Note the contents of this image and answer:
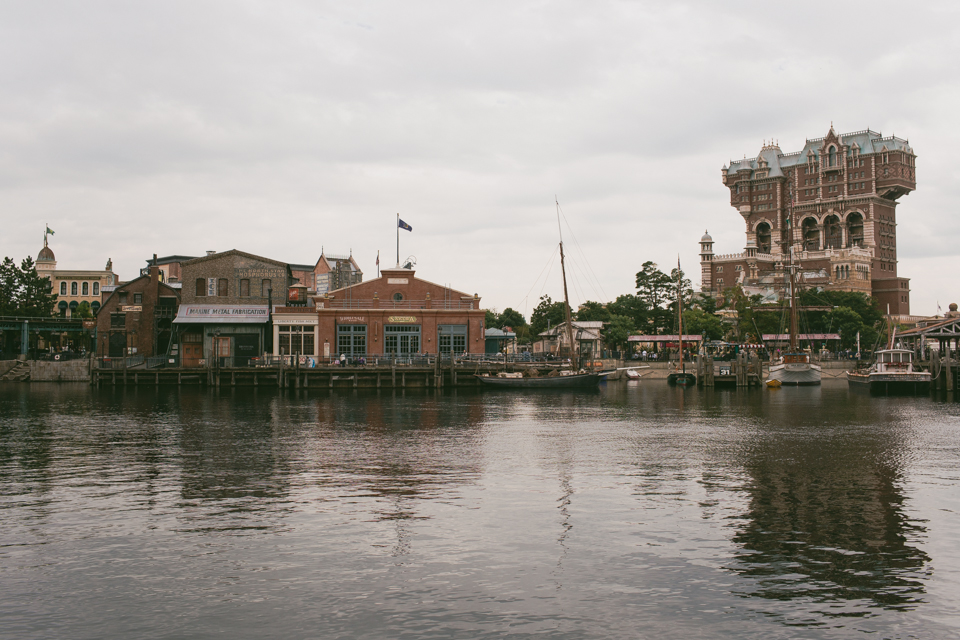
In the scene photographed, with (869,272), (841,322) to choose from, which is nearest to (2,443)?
(841,322)

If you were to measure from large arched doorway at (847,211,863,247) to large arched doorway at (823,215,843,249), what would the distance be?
2244 millimetres

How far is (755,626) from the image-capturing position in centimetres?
1172

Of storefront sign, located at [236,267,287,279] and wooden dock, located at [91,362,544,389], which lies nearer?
wooden dock, located at [91,362,544,389]

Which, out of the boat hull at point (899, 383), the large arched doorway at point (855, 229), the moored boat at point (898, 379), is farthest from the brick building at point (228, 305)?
the large arched doorway at point (855, 229)

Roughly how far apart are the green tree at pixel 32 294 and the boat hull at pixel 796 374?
301 ft

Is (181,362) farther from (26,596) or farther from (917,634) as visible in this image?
(917,634)

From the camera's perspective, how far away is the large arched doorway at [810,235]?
19412 cm

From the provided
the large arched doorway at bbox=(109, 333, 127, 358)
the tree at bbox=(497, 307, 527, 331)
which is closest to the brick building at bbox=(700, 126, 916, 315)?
the tree at bbox=(497, 307, 527, 331)

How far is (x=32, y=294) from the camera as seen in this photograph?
103m

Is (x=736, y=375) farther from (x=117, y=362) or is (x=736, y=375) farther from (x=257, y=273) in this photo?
(x=117, y=362)

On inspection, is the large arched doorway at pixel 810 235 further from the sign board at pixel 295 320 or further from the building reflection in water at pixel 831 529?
the building reflection in water at pixel 831 529

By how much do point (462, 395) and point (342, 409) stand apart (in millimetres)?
15323

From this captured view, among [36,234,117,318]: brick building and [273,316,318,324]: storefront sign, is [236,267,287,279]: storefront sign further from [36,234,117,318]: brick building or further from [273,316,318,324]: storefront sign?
[36,234,117,318]: brick building

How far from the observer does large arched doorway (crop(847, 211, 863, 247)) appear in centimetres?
18738
